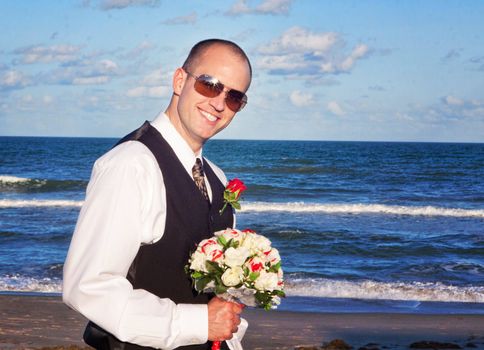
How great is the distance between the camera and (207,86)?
2303 mm

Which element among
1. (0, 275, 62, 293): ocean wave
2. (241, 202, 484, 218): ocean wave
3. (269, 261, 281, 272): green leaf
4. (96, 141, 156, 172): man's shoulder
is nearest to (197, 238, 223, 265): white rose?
(269, 261, 281, 272): green leaf

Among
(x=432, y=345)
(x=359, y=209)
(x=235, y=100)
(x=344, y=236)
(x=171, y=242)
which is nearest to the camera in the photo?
(x=171, y=242)

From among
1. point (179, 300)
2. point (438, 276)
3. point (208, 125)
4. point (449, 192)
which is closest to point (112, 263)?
point (179, 300)

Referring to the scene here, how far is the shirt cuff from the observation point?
6.72 feet

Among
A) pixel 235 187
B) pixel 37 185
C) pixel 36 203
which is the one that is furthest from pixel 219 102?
pixel 37 185

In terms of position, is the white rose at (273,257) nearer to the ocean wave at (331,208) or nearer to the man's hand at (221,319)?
the man's hand at (221,319)

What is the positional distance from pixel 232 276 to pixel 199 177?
39cm

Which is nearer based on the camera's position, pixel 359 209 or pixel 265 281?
pixel 265 281

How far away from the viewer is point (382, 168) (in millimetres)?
42156

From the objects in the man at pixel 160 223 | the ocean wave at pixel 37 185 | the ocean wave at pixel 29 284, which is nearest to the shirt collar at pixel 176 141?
the man at pixel 160 223

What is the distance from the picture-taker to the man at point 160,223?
194cm

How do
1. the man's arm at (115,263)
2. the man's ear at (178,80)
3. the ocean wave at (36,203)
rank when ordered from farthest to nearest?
the ocean wave at (36,203), the man's ear at (178,80), the man's arm at (115,263)

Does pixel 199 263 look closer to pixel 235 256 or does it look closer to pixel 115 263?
pixel 235 256

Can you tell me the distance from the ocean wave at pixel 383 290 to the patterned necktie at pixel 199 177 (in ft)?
25.8
